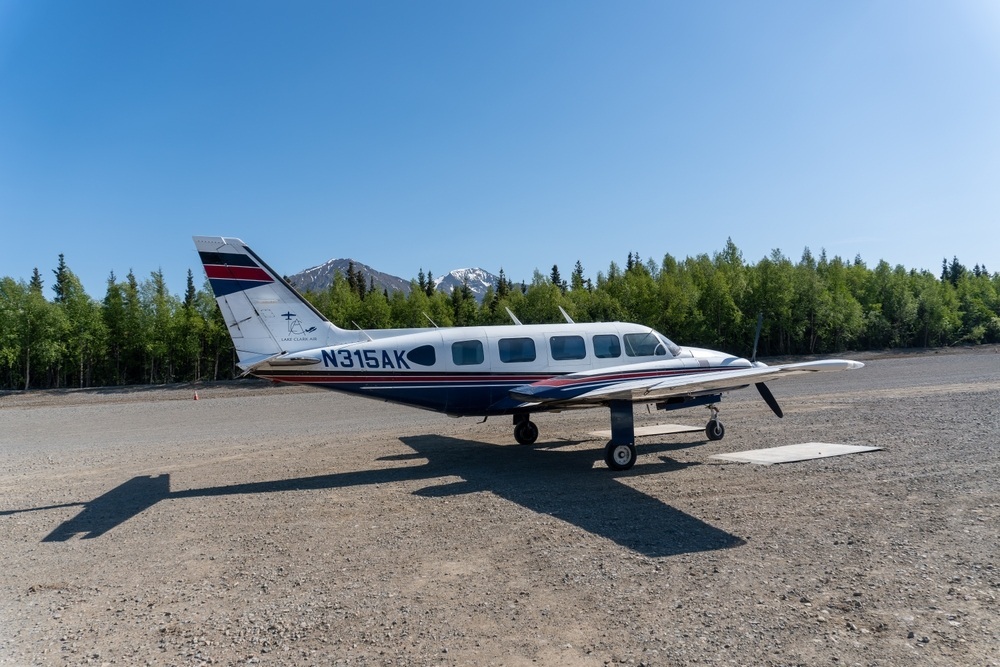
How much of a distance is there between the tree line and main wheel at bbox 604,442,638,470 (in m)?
41.1

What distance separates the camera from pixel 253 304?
39.8 feet

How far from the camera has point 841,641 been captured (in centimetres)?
454

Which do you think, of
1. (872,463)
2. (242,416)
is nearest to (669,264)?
(242,416)

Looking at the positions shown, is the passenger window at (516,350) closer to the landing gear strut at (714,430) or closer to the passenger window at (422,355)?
the passenger window at (422,355)

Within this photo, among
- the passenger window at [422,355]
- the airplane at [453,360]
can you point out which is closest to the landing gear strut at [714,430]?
the airplane at [453,360]

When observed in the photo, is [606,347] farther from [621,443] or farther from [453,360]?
[453,360]

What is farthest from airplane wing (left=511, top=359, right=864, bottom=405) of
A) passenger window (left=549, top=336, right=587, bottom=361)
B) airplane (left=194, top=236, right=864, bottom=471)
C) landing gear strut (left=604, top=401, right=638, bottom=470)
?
passenger window (left=549, top=336, right=587, bottom=361)

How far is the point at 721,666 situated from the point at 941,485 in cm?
691

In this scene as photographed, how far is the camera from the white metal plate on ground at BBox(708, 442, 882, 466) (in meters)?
11.1

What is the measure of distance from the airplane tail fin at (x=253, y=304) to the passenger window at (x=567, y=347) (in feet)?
16.3

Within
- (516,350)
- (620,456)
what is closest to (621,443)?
(620,456)

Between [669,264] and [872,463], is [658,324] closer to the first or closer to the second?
[669,264]

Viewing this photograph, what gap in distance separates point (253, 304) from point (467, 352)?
446 cm

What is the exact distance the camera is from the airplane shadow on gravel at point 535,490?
7367mm
